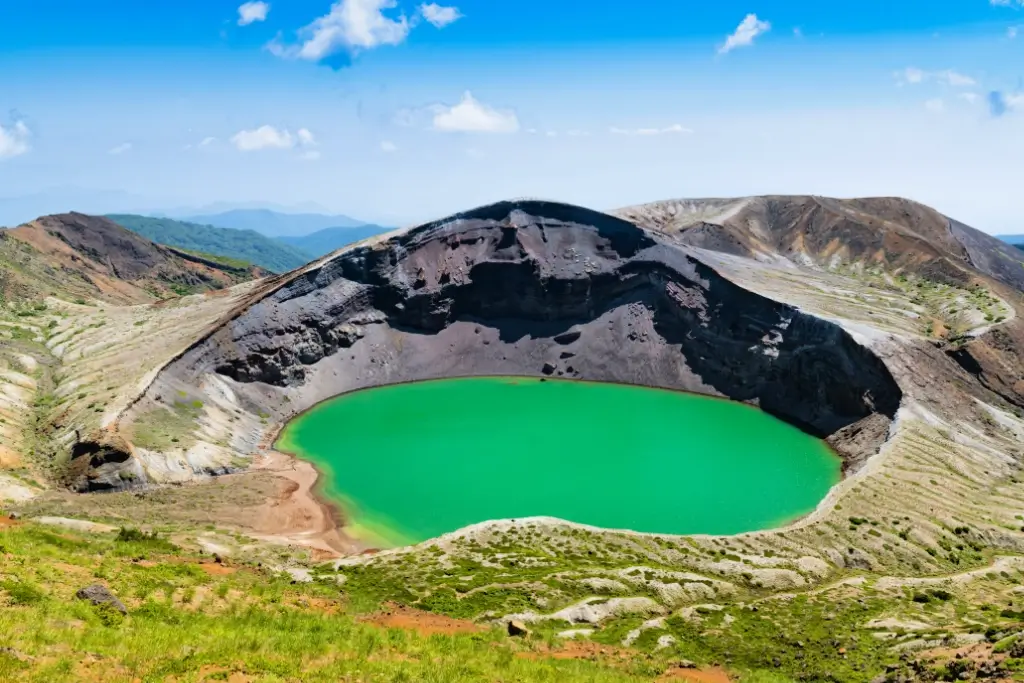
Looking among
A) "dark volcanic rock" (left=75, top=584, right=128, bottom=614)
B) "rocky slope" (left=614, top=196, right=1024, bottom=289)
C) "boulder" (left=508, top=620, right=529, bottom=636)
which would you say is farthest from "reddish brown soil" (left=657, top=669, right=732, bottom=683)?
"rocky slope" (left=614, top=196, right=1024, bottom=289)

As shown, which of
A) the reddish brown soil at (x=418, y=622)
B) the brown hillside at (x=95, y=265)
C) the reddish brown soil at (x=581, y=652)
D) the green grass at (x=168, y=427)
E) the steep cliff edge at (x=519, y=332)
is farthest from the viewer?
the brown hillside at (x=95, y=265)

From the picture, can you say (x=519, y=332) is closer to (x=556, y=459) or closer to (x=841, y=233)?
(x=556, y=459)

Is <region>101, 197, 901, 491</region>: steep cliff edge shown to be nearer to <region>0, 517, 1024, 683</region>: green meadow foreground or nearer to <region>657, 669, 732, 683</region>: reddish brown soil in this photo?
<region>0, 517, 1024, 683</region>: green meadow foreground

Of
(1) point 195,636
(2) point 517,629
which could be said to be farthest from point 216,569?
(2) point 517,629

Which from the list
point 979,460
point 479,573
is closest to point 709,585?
point 479,573

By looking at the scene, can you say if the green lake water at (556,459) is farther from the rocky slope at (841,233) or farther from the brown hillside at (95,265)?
the brown hillside at (95,265)

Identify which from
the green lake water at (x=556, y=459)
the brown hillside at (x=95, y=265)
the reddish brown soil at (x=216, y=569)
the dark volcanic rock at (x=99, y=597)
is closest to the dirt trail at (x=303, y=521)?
the green lake water at (x=556, y=459)

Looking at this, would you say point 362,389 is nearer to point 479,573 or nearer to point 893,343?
point 479,573
